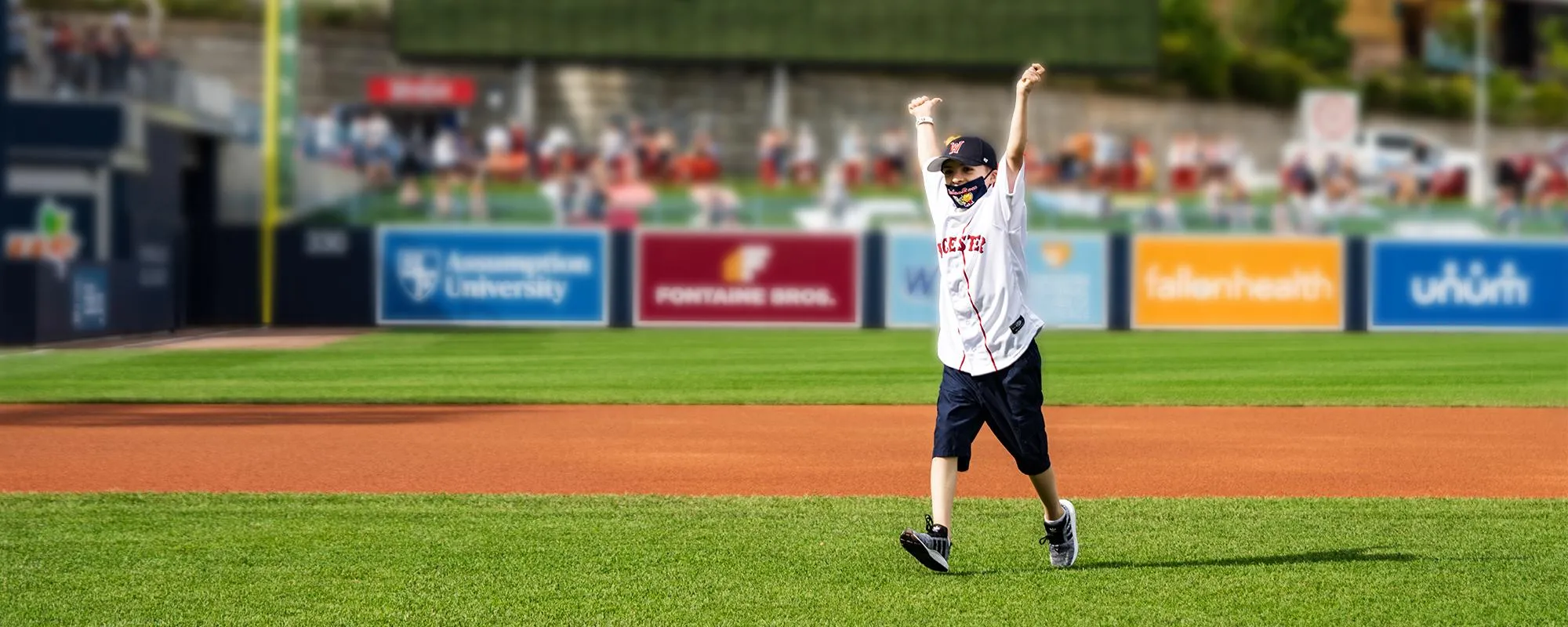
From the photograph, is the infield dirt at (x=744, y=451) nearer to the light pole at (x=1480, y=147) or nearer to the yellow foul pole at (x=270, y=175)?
the yellow foul pole at (x=270, y=175)

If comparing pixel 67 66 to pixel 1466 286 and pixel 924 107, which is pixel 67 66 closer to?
pixel 1466 286

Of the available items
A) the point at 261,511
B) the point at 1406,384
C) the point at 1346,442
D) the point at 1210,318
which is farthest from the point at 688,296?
the point at 261,511

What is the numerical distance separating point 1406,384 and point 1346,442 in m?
5.62

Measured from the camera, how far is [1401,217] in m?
30.8

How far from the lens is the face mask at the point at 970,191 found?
7.12m

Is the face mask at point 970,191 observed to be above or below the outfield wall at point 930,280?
above

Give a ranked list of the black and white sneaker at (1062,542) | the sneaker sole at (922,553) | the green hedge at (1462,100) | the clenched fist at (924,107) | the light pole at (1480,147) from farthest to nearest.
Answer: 1. the green hedge at (1462,100)
2. the light pole at (1480,147)
3. the clenched fist at (924,107)
4. the black and white sneaker at (1062,542)
5. the sneaker sole at (922,553)

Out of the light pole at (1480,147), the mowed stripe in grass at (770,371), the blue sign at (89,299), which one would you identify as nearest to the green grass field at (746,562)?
the mowed stripe in grass at (770,371)

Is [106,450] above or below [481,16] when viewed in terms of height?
below

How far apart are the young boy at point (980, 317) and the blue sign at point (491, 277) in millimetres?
20406

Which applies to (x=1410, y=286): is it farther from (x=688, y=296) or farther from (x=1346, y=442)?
(x=1346, y=442)

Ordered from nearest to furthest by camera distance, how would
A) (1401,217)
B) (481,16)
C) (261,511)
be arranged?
(261,511) < (1401,217) < (481,16)

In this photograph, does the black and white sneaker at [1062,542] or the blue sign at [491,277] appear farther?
the blue sign at [491,277]

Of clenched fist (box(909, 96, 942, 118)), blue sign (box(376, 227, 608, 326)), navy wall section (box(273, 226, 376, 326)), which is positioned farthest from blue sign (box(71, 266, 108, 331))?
clenched fist (box(909, 96, 942, 118))
